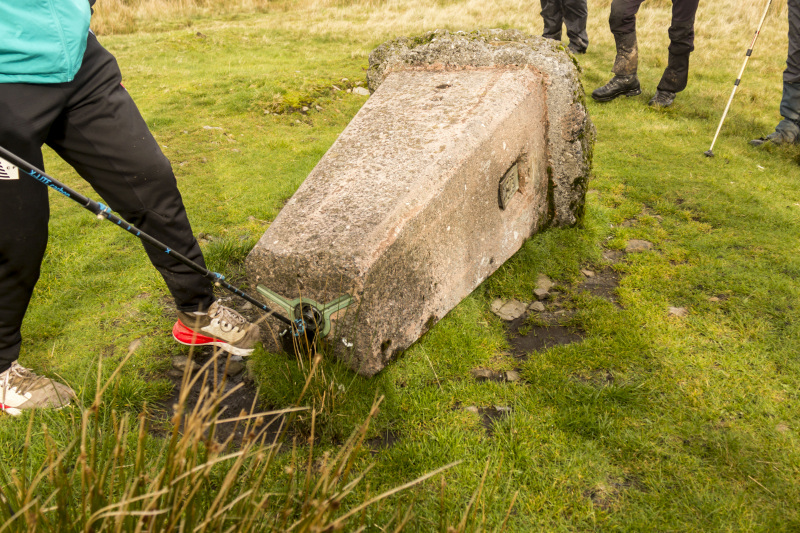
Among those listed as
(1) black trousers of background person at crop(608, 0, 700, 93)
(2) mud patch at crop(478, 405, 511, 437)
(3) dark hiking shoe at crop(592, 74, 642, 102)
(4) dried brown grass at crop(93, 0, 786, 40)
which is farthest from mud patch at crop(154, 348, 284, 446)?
(4) dried brown grass at crop(93, 0, 786, 40)

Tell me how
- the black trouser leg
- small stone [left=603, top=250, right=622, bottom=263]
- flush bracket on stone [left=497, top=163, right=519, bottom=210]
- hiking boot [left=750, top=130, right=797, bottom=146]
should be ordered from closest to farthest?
flush bracket on stone [left=497, top=163, right=519, bottom=210] → small stone [left=603, top=250, right=622, bottom=263] → hiking boot [left=750, top=130, right=797, bottom=146] → the black trouser leg

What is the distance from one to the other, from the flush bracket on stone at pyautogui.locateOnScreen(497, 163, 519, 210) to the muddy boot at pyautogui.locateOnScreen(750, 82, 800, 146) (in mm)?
4017

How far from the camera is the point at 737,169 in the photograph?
5.18m

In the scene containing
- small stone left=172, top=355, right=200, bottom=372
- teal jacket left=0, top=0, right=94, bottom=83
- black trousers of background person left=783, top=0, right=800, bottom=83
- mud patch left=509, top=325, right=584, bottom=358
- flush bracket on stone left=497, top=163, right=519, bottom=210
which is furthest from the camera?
black trousers of background person left=783, top=0, right=800, bottom=83

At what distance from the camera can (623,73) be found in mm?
6961

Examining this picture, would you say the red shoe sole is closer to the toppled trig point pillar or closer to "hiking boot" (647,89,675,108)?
the toppled trig point pillar

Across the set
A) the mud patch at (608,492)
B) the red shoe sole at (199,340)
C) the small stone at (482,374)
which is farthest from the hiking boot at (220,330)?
the mud patch at (608,492)

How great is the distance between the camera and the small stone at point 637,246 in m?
3.98

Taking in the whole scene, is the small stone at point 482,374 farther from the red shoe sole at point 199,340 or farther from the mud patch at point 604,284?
the red shoe sole at point 199,340

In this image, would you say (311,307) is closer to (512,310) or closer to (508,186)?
(512,310)

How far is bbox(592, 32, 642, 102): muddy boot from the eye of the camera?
22.3ft

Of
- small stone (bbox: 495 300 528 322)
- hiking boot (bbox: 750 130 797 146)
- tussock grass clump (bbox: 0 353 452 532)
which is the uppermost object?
tussock grass clump (bbox: 0 353 452 532)

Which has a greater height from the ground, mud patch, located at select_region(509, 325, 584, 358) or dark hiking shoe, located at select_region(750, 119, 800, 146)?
mud patch, located at select_region(509, 325, 584, 358)

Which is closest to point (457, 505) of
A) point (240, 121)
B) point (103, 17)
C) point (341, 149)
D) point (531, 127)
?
point (341, 149)
